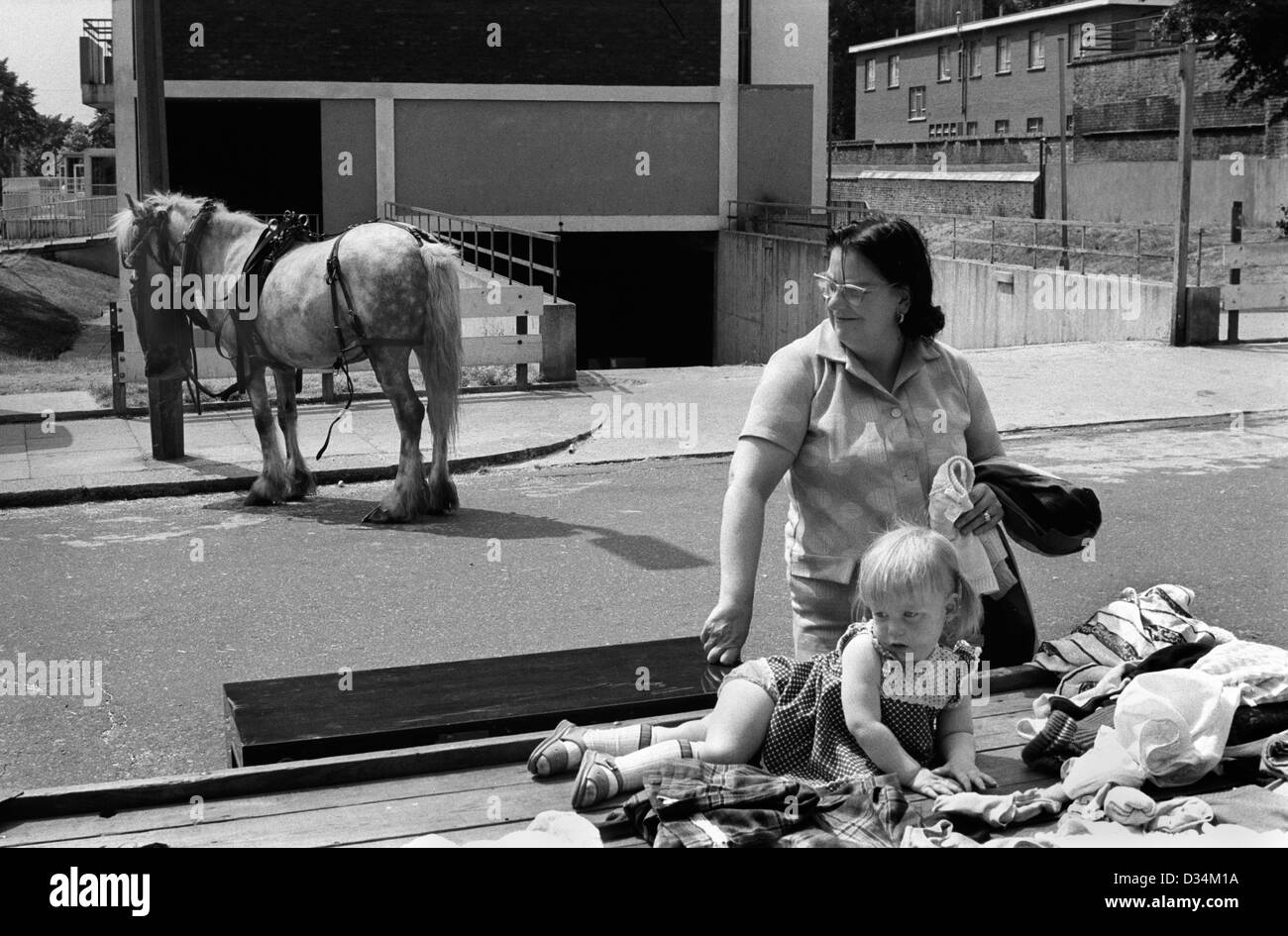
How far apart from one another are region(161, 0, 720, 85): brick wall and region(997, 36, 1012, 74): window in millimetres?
34140

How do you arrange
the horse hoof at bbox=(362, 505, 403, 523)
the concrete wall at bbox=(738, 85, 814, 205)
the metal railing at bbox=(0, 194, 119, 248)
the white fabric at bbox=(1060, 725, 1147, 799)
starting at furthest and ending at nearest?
1. the metal railing at bbox=(0, 194, 119, 248)
2. the concrete wall at bbox=(738, 85, 814, 205)
3. the horse hoof at bbox=(362, 505, 403, 523)
4. the white fabric at bbox=(1060, 725, 1147, 799)

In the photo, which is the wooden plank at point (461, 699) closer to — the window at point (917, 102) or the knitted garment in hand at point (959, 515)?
the knitted garment in hand at point (959, 515)

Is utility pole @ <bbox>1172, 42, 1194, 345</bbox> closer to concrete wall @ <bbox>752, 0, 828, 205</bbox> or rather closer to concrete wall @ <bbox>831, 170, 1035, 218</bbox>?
concrete wall @ <bbox>752, 0, 828, 205</bbox>

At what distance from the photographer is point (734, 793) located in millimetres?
3680

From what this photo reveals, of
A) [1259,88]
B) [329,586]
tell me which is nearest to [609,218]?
[1259,88]

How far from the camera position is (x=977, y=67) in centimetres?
6744

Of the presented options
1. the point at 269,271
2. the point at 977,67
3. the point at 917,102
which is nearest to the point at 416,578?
the point at 269,271

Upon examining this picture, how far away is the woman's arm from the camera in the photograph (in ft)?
13.9

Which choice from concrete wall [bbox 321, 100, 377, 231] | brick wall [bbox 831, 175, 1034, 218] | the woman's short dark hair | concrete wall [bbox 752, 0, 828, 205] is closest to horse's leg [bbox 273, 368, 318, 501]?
the woman's short dark hair

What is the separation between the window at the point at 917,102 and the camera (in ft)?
236

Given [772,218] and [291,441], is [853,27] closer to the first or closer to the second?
[772,218]

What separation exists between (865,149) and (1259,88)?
2360cm

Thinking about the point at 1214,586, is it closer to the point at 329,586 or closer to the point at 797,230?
the point at 329,586
